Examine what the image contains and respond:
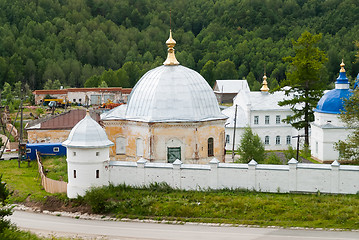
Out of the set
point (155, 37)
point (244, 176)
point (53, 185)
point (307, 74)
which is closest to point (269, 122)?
point (307, 74)

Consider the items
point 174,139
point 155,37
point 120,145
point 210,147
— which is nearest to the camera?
point 174,139

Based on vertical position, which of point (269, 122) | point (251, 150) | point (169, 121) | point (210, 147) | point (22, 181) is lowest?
point (22, 181)

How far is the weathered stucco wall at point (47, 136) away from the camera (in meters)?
47.5

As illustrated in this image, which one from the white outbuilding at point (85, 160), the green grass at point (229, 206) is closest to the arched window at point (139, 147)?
the white outbuilding at point (85, 160)

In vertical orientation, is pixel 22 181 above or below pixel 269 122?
below

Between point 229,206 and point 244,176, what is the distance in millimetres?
2347

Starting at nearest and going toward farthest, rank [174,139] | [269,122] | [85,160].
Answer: [85,160] < [174,139] < [269,122]

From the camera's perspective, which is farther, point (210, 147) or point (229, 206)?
point (210, 147)

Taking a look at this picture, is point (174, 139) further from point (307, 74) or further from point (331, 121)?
point (307, 74)

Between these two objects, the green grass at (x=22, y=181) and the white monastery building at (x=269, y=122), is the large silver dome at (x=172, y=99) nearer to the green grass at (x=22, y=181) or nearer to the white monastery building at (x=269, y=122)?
the green grass at (x=22, y=181)

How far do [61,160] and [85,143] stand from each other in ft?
30.3

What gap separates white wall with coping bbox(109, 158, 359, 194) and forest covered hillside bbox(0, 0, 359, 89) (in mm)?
58930

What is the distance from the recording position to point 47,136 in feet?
157

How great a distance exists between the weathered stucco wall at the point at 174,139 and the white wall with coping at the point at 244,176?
2417 mm
